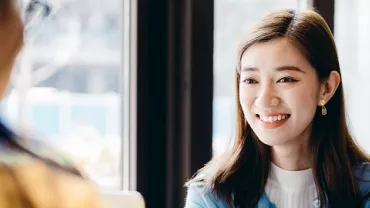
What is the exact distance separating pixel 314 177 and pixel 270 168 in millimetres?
126

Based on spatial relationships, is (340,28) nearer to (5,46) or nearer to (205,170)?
(205,170)

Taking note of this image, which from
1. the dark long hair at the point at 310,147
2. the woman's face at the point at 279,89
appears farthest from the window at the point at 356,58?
the woman's face at the point at 279,89

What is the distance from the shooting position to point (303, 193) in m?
1.69

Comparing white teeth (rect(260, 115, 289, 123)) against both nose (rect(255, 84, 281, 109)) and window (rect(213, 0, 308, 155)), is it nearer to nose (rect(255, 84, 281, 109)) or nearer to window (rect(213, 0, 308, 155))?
nose (rect(255, 84, 281, 109))

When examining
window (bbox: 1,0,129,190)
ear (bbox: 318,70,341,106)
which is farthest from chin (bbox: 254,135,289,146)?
window (bbox: 1,0,129,190)

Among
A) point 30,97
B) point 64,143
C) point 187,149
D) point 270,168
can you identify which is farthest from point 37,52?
point 270,168

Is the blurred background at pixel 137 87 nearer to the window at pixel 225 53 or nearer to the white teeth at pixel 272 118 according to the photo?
the window at pixel 225 53

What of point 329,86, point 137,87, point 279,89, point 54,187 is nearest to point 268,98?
point 279,89

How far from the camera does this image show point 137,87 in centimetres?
216

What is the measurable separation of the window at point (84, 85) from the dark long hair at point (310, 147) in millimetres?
514

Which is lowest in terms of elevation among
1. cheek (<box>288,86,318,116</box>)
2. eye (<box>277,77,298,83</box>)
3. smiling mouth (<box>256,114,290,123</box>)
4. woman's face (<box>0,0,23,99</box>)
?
smiling mouth (<box>256,114,290,123</box>)

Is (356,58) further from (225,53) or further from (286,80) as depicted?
(286,80)

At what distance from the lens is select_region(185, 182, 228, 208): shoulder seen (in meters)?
1.71

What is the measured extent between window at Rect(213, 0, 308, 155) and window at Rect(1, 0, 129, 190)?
13.7 inches
